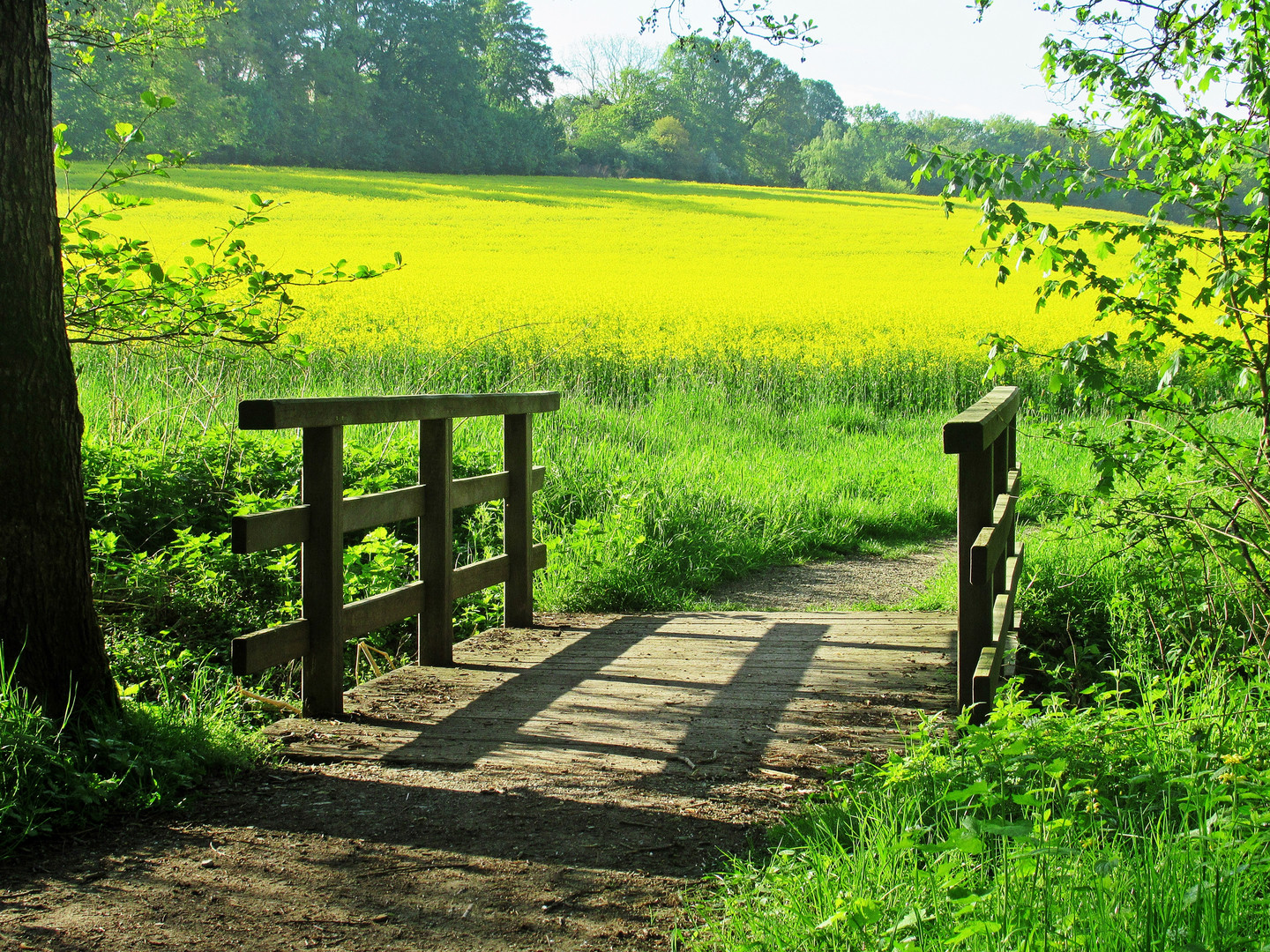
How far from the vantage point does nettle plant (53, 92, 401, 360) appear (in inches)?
180

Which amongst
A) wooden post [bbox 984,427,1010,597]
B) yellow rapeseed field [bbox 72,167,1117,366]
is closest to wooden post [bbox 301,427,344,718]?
wooden post [bbox 984,427,1010,597]

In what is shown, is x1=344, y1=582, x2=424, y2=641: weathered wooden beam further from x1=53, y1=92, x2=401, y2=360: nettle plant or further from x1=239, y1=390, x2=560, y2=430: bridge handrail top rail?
x1=53, y1=92, x2=401, y2=360: nettle plant

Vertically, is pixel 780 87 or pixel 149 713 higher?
pixel 780 87

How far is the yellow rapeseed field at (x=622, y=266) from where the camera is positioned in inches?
599

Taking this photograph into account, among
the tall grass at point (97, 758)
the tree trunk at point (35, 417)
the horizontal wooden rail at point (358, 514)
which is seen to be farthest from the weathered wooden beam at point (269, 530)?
the tall grass at point (97, 758)

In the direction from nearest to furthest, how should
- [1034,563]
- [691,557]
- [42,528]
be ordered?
[42,528] < [1034,563] < [691,557]

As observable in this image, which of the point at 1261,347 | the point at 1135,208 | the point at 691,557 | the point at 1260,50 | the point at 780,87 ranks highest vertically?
the point at 780,87

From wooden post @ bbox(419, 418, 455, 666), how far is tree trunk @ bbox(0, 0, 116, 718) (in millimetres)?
1508

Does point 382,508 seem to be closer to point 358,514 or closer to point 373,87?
point 358,514

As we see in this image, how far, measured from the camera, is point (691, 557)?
7008 millimetres

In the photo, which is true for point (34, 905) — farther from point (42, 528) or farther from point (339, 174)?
point (339, 174)

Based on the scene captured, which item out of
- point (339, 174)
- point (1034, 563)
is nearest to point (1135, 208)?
point (339, 174)

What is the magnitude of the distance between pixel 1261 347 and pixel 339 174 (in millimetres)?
41870

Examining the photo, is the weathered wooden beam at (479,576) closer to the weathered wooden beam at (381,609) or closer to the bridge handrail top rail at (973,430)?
the weathered wooden beam at (381,609)
